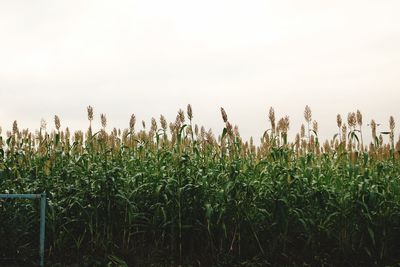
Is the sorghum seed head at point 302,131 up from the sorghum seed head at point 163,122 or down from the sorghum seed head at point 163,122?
down

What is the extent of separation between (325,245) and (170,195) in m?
1.96

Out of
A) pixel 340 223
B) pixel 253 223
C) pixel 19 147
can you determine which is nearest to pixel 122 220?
pixel 253 223

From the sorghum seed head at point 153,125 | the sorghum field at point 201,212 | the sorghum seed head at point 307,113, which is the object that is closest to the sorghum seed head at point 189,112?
the sorghum field at point 201,212

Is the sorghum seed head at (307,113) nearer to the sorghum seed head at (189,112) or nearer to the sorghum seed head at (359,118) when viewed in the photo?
the sorghum seed head at (359,118)

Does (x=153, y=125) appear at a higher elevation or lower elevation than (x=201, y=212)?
higher

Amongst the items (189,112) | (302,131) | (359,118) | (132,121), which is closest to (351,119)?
(359,118)

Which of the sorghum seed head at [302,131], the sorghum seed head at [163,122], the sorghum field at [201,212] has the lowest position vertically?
the sorghum field at [201,212]

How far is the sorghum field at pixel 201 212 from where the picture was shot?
18.9 ft

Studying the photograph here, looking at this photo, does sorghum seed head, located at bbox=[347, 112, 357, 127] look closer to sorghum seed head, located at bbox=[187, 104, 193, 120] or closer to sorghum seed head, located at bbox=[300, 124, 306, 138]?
sorghum seed head, located at bbox=[300, 124, 306, 138]

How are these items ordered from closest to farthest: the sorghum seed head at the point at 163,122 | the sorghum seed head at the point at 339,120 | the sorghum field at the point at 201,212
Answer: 1. the sorghum field at the point at 201,212
2. the sorghum seed head at the point at 163,122
3. the sorghum seed head at the point at 339,120

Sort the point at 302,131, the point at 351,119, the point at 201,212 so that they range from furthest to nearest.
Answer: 1. the point at 302,131
2. the point at 351,119
3. the point at 201,212

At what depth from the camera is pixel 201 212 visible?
5809mm

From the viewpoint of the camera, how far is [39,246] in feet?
19.2

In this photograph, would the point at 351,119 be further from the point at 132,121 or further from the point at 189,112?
the point at 132,121
